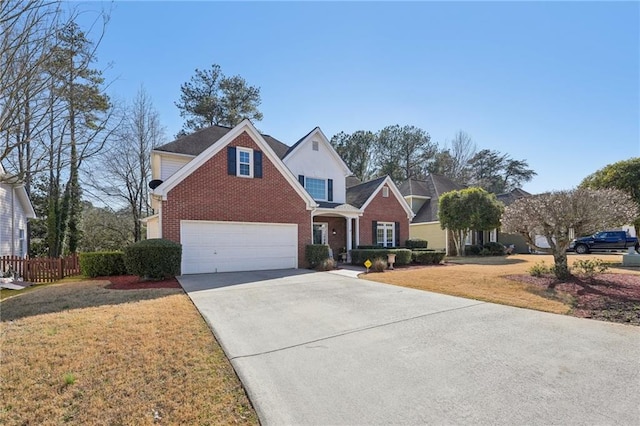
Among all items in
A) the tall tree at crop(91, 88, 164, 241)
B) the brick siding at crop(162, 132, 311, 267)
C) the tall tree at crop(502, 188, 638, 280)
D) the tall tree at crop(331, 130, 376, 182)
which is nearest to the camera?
the tall tree at crop(502, 188, 638, 280)

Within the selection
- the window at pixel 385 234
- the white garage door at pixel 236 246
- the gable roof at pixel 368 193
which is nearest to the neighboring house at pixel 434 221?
the gable roof at pixel 368 193

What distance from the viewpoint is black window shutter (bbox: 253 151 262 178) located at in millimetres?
14805

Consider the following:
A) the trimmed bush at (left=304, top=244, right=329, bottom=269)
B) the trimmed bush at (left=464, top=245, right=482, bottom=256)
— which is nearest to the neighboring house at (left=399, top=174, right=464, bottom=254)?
the trimmed bush at (left=464, top=245, right=482, bottom=256)

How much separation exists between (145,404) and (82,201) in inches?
1062

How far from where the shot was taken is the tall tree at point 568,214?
9.98m

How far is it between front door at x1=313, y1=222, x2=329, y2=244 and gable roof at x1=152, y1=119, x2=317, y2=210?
405 centimetres

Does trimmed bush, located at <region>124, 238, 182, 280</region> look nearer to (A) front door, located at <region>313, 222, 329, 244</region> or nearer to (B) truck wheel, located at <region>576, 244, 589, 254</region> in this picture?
(A) front door, located at <region>313, 222, 329, 244</region>

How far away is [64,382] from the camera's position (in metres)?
3.88

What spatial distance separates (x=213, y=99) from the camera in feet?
103

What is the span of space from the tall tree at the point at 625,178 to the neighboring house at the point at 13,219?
2952 centimetres

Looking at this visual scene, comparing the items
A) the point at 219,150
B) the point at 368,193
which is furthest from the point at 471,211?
the point at 219,150

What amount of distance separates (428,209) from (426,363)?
25.2 meters

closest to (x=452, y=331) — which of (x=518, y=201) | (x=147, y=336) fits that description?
(x=147, y=336)

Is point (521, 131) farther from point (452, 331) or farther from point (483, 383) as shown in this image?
point (483, 383)
